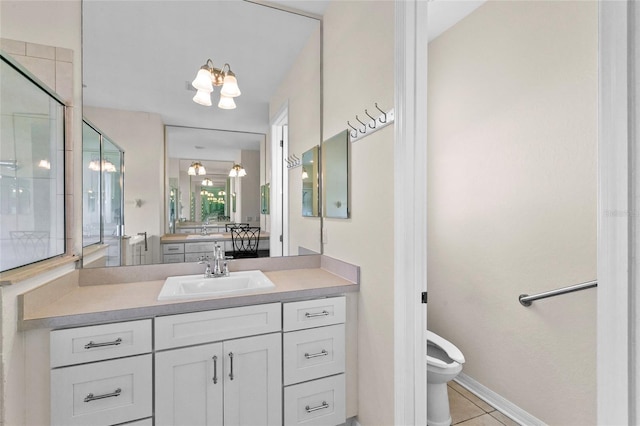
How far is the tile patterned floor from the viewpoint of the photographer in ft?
5.84

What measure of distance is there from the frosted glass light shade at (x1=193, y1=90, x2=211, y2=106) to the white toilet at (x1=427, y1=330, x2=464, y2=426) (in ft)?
6.94

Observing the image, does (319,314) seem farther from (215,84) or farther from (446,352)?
(215,84)

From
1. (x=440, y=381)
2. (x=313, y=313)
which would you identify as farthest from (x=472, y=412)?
(x=313, y=313)

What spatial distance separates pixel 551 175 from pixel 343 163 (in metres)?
1.17

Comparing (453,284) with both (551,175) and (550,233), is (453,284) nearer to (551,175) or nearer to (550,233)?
(550,233)

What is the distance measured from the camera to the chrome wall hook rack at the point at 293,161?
2.23 metres

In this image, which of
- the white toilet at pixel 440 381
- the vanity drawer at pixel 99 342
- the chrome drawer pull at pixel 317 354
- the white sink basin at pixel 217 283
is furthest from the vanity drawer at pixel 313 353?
the vanity drawer at pixel 99 342

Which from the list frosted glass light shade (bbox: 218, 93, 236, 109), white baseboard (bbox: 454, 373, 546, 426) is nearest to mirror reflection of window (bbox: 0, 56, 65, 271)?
frosted glass light shade (bbox: 218, 93, 236, 109)

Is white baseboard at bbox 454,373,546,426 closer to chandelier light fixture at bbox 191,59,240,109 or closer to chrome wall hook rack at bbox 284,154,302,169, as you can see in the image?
chrome wall hook rack at bbox 284,154,302,169

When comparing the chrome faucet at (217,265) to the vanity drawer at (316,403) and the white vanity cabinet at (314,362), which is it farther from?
the vanity drawer at (316,403)

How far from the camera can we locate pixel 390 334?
1412mm

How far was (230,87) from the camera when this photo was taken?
1870 millimetres

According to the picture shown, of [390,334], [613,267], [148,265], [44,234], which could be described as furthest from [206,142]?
[613,267]

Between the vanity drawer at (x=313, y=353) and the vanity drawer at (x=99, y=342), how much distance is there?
0.65 meters
